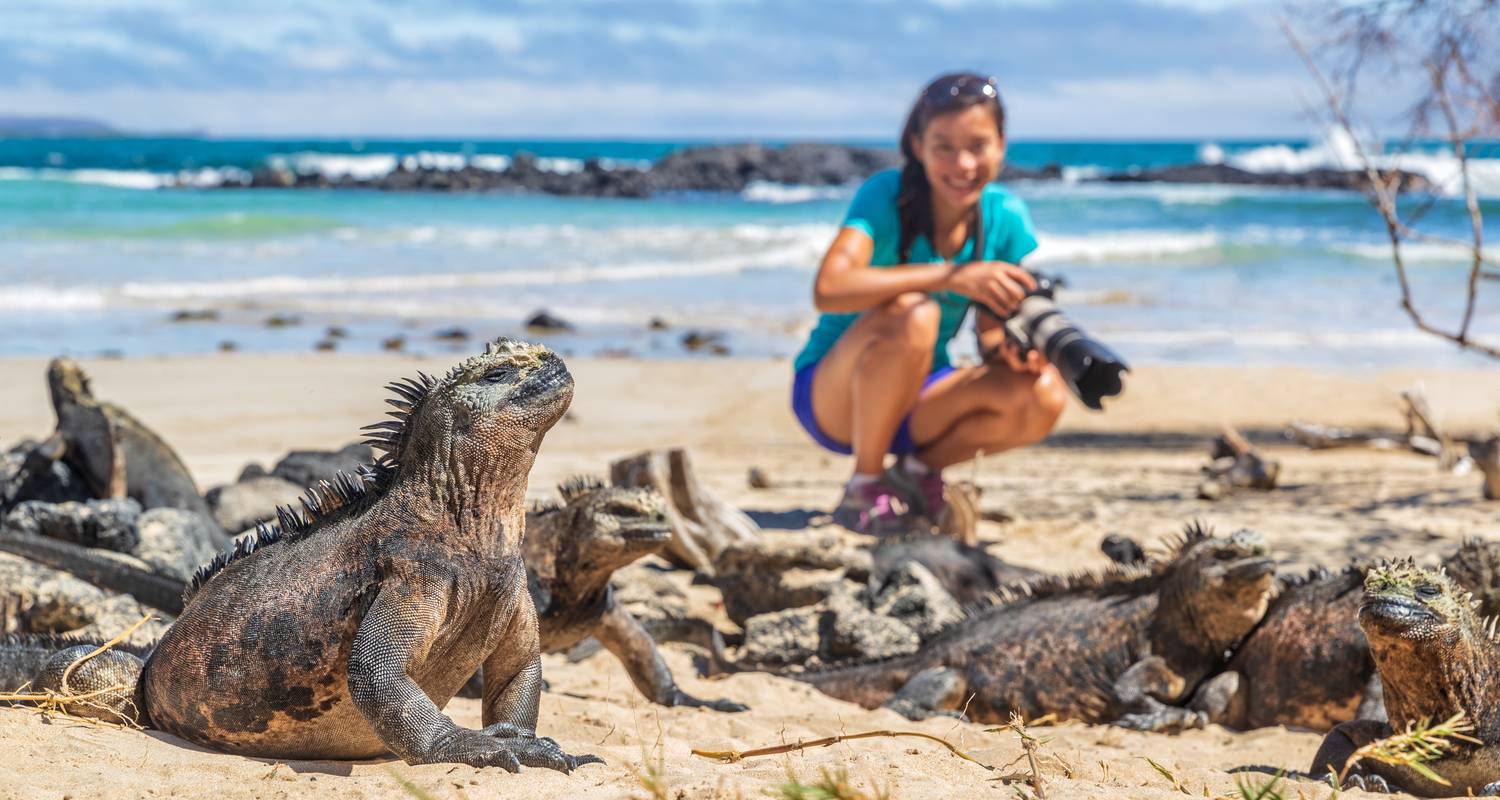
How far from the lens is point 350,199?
38.6 metres

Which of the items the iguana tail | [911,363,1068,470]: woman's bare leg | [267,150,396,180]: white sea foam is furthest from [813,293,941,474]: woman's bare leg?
[267,150,396,180]: white sea foam

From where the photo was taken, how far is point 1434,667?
3213 mm

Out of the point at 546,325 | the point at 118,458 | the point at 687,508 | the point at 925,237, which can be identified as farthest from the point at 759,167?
the point at 118,458

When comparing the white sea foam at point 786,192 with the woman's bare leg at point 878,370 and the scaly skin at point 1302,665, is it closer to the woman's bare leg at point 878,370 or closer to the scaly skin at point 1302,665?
the woman's bare leg at point 878,370

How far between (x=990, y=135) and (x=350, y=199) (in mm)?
34881

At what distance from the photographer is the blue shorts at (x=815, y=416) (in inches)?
274

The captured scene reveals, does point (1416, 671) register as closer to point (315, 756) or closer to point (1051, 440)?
point (315, 756)

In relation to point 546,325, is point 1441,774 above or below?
above

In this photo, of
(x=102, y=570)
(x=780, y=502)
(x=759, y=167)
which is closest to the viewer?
(x=102, y=570)

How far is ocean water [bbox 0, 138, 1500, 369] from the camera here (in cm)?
1449

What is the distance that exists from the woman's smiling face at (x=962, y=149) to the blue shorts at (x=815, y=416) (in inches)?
41.8

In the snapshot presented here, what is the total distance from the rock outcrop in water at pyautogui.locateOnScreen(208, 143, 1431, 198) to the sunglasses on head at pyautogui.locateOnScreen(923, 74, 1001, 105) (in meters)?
39.0

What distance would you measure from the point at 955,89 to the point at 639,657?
119 inches

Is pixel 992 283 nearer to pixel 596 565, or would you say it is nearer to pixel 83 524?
pixel 596 565
